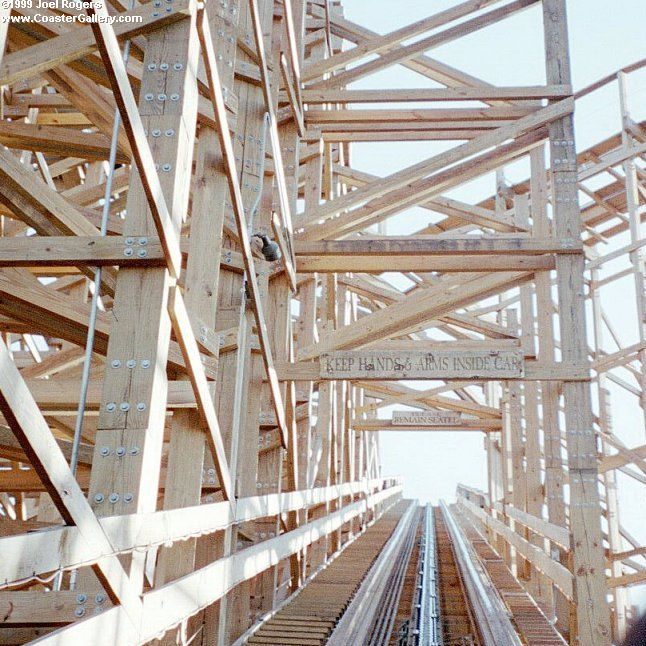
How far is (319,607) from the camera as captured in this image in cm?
583

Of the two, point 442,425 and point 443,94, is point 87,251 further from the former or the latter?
point 442,425

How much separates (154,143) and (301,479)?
589cm

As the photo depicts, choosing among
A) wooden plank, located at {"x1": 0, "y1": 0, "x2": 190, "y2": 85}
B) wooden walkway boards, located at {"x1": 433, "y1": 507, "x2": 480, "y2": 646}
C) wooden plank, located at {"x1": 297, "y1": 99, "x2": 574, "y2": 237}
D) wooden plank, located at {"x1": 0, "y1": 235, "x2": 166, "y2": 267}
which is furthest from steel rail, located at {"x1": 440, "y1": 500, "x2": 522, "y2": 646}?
wooden plank, located at {"x1": 0, "y1": 0, "x2": 190, "y2": 85}

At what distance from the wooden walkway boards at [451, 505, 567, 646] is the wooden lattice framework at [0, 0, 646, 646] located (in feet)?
0.93

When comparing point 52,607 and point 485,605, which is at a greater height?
point 52,607

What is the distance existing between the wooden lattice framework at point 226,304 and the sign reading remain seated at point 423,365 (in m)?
0.02

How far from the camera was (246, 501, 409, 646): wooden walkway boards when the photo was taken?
16.0 feet

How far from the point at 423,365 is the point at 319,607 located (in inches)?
74.9

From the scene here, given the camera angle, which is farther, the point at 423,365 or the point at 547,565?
the point at 547,565

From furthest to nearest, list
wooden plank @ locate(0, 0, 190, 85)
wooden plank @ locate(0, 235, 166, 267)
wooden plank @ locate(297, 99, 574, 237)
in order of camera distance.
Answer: wooden plank @ locate(297, 99, 574, 237) < wooden plank @ locate(0, 0, 190, 85) < wooden plank @ locate(0, 235, 166, 267)

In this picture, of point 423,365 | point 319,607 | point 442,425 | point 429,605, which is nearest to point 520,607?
point 429,605

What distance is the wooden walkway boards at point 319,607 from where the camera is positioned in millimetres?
4871

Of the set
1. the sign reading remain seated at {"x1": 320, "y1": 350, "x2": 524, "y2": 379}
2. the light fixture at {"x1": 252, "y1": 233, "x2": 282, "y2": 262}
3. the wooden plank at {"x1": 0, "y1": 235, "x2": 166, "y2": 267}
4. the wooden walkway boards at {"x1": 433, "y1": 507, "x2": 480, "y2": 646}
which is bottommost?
the wooden walkway boards at {"x1": 433, "y1": 507, "x2": 480, "y2": 646}

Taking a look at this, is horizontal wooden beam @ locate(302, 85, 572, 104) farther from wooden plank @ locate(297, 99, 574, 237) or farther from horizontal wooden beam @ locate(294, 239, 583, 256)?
horizontal wooden beam @ locate(294, 239, 583, 256)
